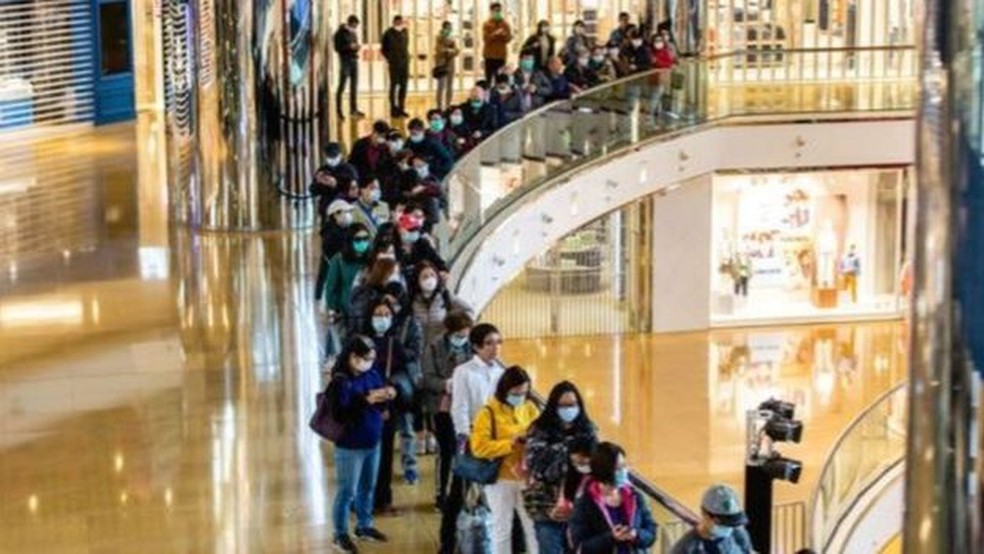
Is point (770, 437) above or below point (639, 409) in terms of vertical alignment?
above

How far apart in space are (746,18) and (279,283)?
1734 cm

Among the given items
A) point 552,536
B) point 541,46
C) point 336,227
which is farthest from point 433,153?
point 552,536

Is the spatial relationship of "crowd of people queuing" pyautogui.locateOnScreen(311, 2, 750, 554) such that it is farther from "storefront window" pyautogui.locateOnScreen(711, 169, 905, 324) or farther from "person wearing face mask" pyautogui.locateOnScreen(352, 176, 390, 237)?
"storefront window" pyautogui.locateOnScreen(711, 169, 905, 324)

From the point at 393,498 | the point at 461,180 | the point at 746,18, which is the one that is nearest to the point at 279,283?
the point at 461,180

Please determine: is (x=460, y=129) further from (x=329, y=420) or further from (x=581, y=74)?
(x=329, y=420)

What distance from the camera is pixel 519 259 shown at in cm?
1928

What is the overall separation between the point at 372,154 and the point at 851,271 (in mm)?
15393

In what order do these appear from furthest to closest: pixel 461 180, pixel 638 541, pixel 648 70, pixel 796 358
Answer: pixel 796 358, pixel 648 70, pixel 461 180, pixel 638 541

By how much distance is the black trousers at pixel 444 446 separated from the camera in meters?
9.36

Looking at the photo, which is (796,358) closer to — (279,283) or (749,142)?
(749,142)

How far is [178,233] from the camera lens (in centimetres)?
1995

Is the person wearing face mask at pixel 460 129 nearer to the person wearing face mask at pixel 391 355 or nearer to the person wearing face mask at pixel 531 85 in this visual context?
the person wearing face mask at pixel 531 85

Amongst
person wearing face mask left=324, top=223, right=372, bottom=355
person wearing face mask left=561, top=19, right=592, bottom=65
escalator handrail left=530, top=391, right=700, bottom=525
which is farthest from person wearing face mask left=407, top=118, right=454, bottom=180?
escalator handrail left=530, top=391, right=700, bottom=525

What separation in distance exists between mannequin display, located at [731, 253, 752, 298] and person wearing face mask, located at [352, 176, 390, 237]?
50.7ft
